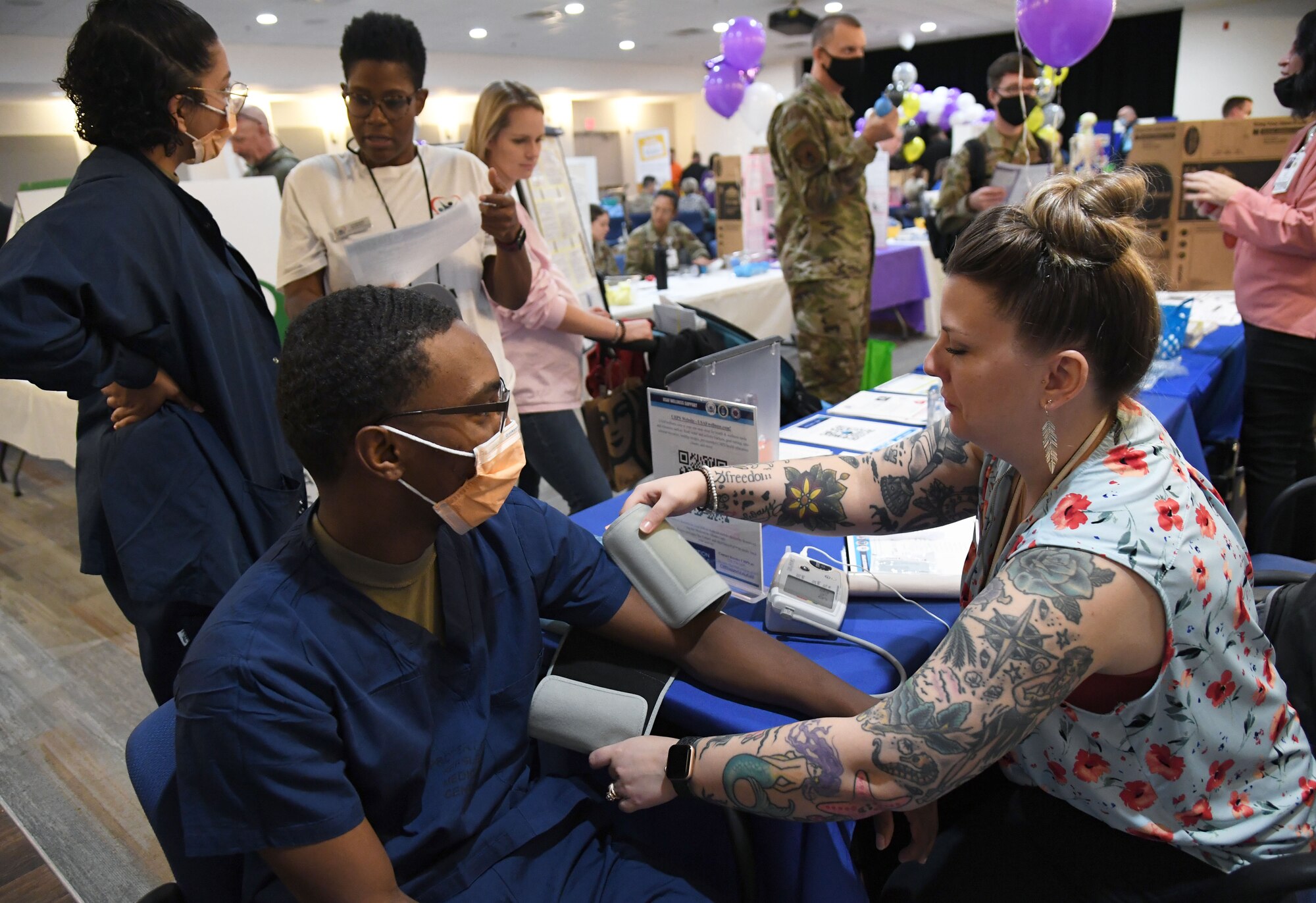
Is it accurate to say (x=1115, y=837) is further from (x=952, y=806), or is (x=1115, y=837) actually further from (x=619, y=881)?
(x=619, y=881)

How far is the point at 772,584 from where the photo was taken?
51.0 inches

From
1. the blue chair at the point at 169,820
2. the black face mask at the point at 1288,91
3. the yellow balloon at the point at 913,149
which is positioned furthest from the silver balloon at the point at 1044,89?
the blue chair at the point at 169,820

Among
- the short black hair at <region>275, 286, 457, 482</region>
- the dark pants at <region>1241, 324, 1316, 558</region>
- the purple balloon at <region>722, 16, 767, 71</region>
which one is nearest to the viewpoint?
the short black hair at <region>275, 286, 457, 482</region>

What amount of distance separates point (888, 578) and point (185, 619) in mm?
1288

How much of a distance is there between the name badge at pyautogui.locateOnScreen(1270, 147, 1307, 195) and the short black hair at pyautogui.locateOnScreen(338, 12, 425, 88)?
2291 mm

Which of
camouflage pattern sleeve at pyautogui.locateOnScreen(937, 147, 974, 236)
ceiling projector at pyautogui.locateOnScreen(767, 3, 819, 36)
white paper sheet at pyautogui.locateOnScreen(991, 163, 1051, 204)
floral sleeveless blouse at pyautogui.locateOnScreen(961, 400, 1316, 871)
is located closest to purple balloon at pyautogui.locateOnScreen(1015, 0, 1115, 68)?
white paper sheet at pyautogui.locateOnScreen(991, 163, 1051, 204)

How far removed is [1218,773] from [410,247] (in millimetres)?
1651

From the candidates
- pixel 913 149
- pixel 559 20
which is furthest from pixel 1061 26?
pixel 559 20

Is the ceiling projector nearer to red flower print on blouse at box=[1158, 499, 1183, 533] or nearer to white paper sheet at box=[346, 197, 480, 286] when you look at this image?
white paper sheet at box=[346, 197, 480, 286]

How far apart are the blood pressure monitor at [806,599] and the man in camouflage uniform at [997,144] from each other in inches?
116

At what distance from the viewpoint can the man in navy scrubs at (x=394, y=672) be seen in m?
0.81

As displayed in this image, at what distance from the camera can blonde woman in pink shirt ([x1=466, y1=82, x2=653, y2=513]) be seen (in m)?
2.20

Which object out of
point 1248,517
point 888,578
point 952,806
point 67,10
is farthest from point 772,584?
point 67,10

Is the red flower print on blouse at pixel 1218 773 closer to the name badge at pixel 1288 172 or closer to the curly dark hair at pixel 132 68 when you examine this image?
the curly dark hair at pixel 132 68
